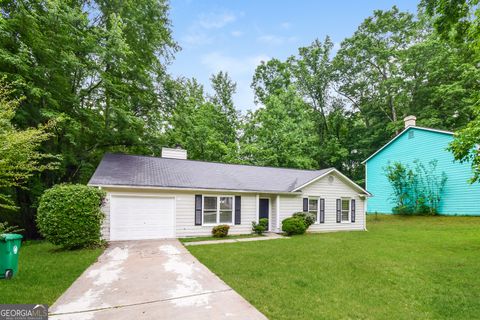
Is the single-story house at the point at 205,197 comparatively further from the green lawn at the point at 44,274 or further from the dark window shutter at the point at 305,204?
the green lawn at the point at 44,274

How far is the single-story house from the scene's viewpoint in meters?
11.0

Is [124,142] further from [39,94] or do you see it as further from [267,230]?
[267,230]

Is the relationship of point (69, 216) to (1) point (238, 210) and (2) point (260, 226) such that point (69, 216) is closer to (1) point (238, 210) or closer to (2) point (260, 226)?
(1) point (238, 210)

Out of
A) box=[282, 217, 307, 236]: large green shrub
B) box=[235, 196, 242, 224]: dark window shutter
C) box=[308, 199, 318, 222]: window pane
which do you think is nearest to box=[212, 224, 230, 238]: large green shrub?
box=[235, 196, 242, 224]: dark window shutter

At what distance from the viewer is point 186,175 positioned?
13.4m

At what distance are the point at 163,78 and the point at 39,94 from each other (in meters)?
7.48

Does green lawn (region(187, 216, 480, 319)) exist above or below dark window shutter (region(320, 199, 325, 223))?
below

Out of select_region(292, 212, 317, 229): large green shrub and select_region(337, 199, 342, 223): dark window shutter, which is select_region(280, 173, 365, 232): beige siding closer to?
select_region(337, 199, 342, 223): dark window shutter

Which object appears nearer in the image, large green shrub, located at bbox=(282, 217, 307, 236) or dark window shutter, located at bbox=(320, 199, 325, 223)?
large green shrub, located at bbox=(282, 217, 307, 236)

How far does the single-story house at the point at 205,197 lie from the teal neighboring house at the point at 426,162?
5791mm

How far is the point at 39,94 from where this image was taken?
37.7 ft

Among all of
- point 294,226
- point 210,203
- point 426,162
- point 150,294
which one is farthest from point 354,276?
point 426,162

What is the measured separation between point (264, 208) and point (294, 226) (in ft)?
6.69

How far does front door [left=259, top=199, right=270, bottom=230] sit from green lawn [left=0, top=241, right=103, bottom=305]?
7.90m
